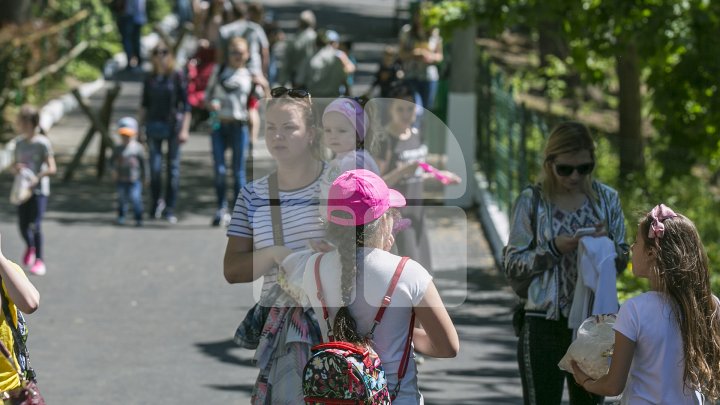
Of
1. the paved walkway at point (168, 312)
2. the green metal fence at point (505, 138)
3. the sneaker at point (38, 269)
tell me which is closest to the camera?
the paved walkway at point (168, 312)

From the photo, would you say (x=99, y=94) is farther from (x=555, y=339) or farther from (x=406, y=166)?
(x=555, y=339)

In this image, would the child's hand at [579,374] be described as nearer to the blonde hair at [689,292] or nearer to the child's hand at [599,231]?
the blonde hair at [689,292]

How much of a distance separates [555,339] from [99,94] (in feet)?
61.9

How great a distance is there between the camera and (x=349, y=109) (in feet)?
19.6

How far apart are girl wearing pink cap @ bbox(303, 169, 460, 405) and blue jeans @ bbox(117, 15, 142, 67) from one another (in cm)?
2017

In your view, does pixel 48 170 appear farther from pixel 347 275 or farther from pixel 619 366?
pixel 619 366

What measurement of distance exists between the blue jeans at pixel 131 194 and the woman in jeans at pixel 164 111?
510 millimetres

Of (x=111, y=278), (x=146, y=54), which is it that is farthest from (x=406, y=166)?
(x=146, y=54)

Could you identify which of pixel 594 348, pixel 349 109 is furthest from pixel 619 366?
pixel 349 109

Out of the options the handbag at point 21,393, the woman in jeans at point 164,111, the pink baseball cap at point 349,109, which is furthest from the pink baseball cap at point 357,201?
the woman in jeans at point 164,111

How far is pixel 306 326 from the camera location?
16.9ft

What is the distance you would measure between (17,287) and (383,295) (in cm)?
143

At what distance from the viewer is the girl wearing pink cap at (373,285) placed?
15.6 feet

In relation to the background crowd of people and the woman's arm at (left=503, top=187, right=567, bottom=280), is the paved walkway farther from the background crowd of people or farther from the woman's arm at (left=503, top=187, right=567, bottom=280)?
the background crowd of people
